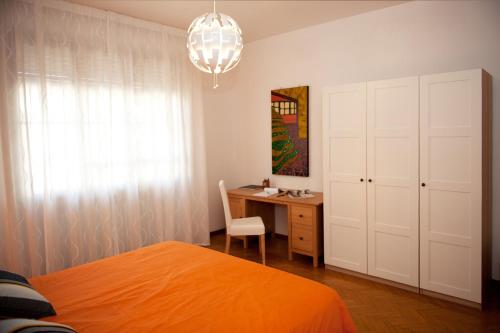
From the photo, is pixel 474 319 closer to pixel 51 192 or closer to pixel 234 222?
pixel 234 222

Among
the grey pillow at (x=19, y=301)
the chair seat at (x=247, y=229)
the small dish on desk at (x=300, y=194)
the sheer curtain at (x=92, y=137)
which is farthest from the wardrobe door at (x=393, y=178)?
the grey pillow at (x=19, y=301)

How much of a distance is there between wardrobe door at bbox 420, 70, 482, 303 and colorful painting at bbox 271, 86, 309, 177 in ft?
5.33

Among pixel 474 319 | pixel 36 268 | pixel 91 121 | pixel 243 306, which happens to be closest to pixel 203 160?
pixel 91 121

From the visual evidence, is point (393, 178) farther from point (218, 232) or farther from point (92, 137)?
point (92, 137)

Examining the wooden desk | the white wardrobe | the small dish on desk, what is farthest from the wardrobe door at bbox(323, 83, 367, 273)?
the small dish on desk

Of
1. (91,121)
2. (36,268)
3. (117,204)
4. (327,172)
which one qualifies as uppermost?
(91,121)

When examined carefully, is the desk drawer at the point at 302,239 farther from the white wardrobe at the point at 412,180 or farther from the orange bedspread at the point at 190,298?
the orange bedspread at the point at 190,298

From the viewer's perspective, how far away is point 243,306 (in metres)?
1.77

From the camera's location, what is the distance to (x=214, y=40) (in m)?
1.98

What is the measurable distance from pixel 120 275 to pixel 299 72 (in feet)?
10.9

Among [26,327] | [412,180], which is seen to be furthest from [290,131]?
[26,327]

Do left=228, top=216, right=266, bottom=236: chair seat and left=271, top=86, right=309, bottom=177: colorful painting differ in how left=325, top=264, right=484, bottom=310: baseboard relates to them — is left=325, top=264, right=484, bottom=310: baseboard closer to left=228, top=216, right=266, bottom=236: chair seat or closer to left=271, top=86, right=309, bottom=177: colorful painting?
left=228, top=216, right=266, bottom=236: chair seat

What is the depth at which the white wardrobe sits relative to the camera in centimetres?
279

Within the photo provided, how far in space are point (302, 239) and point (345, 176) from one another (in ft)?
3.00
